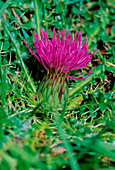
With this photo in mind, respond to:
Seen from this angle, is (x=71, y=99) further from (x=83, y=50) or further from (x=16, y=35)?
(x=16, y=35)

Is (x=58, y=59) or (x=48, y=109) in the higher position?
(x=58, y=59)

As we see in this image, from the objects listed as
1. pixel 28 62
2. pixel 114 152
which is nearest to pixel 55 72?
pixel 28 62

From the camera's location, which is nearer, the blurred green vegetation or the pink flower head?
the blurred green vegetation

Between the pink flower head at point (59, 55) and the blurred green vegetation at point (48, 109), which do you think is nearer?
the blurred green vegetation at point (48, 109)

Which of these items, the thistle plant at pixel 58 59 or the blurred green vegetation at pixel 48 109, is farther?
the thistle plant at pixel 58 59

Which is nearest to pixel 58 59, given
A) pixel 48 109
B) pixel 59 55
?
pixel 59 55

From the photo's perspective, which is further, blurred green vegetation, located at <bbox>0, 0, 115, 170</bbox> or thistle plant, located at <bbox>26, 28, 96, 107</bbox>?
thistle plant, located at <bbox>26, 28, 96, 107</bbox>

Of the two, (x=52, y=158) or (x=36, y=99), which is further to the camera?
(x=36, y=99)

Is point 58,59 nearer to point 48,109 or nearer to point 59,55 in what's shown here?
point 59,55
